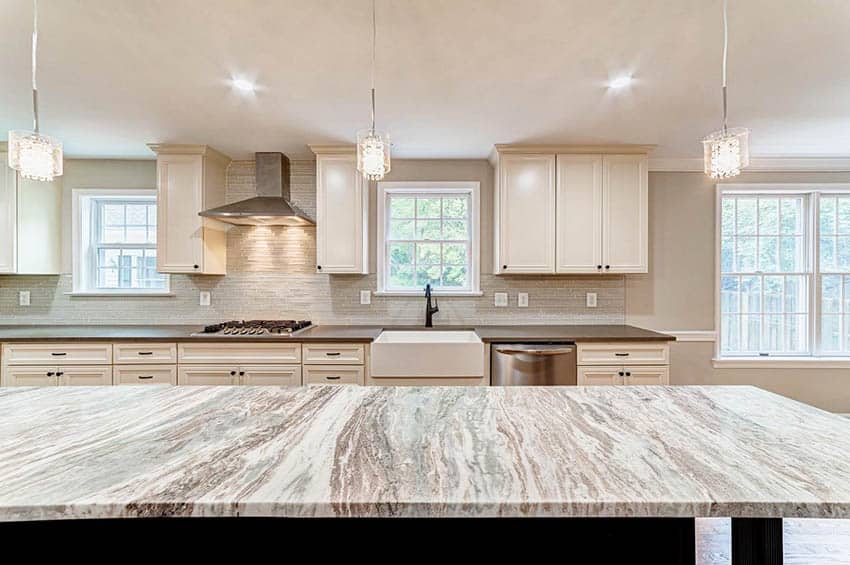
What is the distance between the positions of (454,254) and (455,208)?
A: 0.42 meters

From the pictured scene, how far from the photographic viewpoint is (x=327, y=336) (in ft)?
9.50

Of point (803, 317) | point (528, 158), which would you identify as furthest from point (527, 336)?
point (803, 317)

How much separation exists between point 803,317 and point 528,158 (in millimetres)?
2879

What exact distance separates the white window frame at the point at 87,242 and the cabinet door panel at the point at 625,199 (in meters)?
3.78

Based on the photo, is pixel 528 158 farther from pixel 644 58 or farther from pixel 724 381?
pixel 724 381

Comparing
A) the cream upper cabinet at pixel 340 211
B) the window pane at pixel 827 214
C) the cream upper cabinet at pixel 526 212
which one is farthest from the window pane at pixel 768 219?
the cream upper cabinet at pixel 340 211

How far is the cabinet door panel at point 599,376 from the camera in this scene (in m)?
2.88

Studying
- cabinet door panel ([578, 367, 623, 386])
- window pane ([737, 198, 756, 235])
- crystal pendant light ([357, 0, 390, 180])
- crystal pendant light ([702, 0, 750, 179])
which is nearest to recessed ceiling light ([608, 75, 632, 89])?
crystal pendant light ([702, 0, 750, 179])

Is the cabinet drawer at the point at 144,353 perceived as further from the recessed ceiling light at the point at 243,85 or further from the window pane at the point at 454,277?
the window pane at the point at 454,277

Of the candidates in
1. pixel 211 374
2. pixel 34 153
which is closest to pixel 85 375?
pixel 211 374

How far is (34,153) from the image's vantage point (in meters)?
1.52

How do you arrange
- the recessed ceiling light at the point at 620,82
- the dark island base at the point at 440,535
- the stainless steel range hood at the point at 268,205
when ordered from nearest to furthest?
the dark island base at the point at 440,535, the recessed ceiling light at the point at 620,82, the stainless steel range hood at the point at 268,205

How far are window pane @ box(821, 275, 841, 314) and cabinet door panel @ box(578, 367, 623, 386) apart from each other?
227 centimetres

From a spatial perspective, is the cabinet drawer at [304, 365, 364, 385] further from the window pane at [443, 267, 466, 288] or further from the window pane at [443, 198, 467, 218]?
the window pane at [443, 198, 467, 218]
